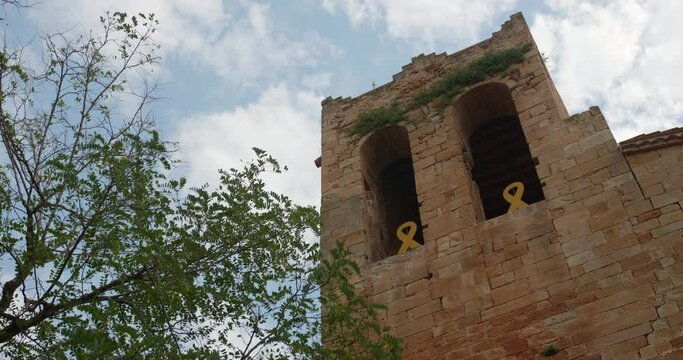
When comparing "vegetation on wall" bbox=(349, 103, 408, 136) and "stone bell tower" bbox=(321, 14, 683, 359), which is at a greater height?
"vegetation on wall" bbox=(349, 103, 408, 136)

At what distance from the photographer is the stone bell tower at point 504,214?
8.22 m

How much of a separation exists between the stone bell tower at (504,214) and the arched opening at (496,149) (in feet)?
0.08

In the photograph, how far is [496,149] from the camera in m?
12.3

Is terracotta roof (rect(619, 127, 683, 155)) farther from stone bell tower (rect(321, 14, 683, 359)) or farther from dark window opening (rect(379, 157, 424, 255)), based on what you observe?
dark window opening (rect(379, 157, 424, 255))

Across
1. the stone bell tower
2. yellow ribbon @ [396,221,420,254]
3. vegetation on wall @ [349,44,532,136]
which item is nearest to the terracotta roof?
the stone bell tower

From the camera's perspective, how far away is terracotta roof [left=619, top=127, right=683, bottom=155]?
9.39 m

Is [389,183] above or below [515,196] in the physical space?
above

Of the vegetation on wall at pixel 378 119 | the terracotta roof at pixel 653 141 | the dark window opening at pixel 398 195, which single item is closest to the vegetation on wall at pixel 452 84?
the vegetation on wall at pixel 378 119

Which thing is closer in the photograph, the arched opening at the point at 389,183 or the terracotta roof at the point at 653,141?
the terracotta roof at the point at 653,141

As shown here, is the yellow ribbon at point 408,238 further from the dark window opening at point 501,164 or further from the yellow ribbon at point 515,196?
the yellow ribbon at point 515,196

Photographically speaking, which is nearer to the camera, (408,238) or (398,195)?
(408,238)

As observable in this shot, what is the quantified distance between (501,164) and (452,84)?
1727 millimetres

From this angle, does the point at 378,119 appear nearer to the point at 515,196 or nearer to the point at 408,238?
the point at 408,238

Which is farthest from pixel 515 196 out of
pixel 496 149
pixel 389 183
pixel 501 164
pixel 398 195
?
pixel 389 183
